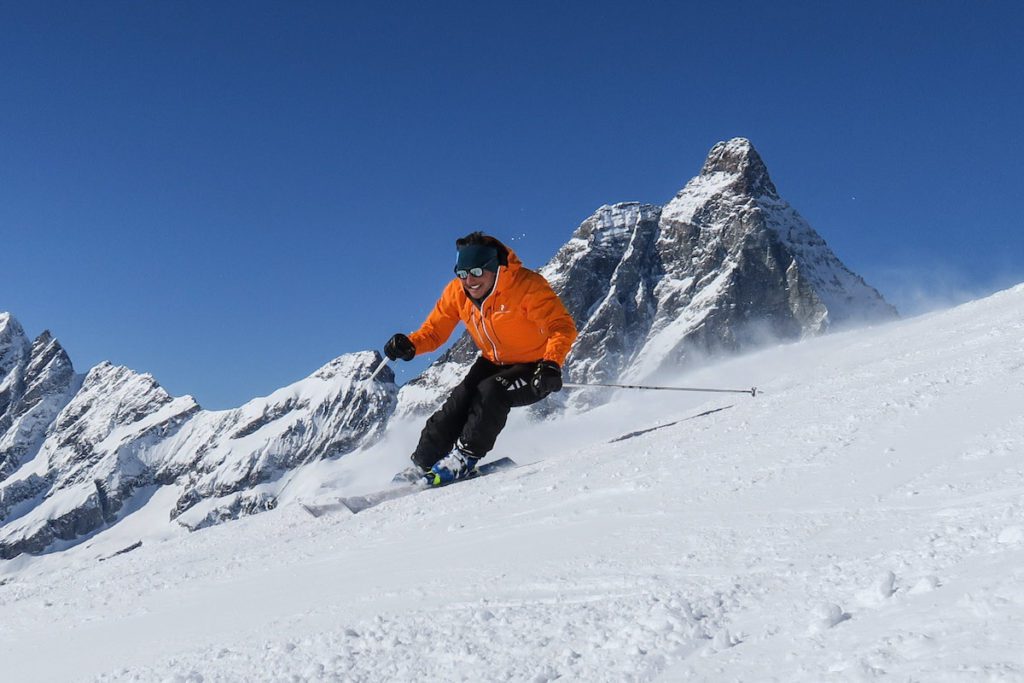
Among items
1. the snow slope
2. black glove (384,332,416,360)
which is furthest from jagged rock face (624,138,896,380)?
the snow slope

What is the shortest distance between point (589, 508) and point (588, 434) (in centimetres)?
866

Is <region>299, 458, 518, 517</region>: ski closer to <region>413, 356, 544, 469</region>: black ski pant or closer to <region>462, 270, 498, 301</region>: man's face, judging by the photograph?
<region>413, 356, 544, 469</region>: black ski pant

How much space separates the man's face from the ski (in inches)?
73.5

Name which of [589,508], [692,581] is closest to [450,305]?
[589,508]

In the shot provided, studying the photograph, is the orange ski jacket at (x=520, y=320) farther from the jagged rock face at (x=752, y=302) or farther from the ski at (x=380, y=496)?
the jagged rock face at (x=752, y=302)

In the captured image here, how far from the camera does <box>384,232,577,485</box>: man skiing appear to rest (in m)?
8.10

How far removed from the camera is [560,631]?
9.50 feet

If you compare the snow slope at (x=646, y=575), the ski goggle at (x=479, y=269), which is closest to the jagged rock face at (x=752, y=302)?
the ski goggle at (x=479, y=269)

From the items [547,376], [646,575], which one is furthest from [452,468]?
[646,575]

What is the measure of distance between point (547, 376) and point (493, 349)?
104cm

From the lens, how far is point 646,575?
3326 mm

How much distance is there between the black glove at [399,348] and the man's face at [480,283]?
3.92 ft

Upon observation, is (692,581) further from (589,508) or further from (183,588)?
(183,588)

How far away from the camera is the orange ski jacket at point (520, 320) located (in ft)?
26.6
